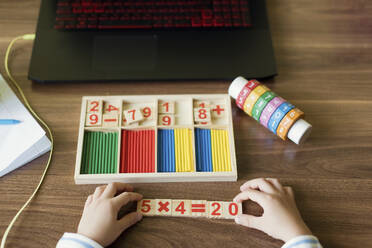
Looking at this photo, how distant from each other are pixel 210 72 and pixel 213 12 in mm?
151

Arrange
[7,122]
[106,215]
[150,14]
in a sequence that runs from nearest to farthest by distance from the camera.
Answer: [106,215]
[7,122]
[150,14]

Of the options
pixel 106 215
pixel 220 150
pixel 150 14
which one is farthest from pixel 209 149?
pixel 150 14

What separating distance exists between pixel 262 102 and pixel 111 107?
303 mm

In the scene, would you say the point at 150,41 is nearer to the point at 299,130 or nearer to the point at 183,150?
the point at 183,150

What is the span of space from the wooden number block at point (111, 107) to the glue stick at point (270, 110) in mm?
236

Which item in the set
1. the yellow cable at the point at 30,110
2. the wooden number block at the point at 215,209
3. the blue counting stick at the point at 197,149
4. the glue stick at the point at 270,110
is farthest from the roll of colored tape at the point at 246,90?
the yellow cable at the point at 30,110

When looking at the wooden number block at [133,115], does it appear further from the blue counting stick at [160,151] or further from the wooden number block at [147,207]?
the wooden number block at [147,207]

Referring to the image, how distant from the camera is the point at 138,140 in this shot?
0.77 metres

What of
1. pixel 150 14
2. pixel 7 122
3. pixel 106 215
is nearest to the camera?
pixel 106 215

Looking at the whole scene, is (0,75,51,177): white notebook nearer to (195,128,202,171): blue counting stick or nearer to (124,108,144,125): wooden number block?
(124,108,144,125): wooden number block

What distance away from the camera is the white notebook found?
0.73 meters

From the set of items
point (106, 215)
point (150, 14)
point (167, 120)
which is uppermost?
point (150, 14)

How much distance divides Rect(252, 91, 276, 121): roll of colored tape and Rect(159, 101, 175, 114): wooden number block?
0.16 meters

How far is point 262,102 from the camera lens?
29.9 inches
